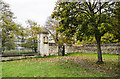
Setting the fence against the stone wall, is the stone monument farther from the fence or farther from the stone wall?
the stone wall

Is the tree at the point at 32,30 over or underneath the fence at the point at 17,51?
over

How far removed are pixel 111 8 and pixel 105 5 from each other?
33.7 inches

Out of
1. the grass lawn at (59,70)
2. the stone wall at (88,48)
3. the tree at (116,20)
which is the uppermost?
the tree at (116,20)

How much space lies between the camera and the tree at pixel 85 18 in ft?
23.0

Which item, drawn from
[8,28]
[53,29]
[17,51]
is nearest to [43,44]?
[17,51]

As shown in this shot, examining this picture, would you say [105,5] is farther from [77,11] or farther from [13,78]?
[13,78]

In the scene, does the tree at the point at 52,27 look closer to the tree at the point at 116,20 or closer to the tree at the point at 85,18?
the tree at the point at 85,18

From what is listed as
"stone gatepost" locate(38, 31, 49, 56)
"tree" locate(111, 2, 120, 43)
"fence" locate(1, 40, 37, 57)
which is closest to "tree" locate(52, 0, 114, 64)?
"tree" locate(111, 2, 120, 43)

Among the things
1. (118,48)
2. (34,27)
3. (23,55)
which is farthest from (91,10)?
(34,27)

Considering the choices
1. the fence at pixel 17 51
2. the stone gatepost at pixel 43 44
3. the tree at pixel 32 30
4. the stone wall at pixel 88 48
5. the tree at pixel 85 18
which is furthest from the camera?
the tree at pixel 32 30

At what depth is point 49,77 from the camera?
472 cm

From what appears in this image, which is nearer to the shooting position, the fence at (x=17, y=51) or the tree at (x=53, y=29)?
the fence at (x=17, y=51)

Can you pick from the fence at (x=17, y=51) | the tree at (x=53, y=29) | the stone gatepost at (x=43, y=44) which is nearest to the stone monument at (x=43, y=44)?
the stone gatepost at (x=43, y=44)

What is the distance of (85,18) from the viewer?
24.0ft
